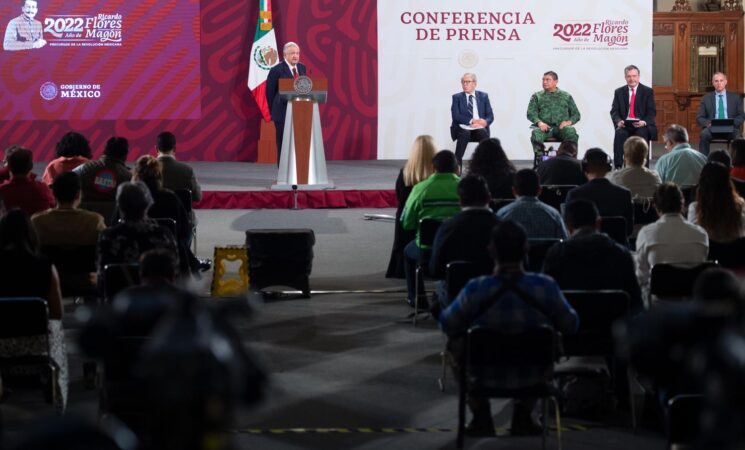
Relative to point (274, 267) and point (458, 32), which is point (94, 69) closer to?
point (458, 32)

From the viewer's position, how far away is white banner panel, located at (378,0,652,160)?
15.8 meters

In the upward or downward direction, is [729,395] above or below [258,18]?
below

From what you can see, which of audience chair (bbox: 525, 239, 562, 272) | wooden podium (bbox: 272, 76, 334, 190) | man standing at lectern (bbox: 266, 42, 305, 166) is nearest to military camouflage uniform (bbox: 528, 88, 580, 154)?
wooden podium (bbox: 272, 76, 334, 190)

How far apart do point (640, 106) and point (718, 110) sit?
2.95 ft

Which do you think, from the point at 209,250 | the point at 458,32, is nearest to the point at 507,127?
the point at 458,32

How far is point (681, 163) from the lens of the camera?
8359mm

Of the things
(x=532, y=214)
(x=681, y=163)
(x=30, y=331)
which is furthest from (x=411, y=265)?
(x=30, y=331)

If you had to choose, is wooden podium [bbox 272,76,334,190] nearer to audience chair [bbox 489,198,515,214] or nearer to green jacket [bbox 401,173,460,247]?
audience chair [bbox 489,198,515,214]

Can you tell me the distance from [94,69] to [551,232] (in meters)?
10.9

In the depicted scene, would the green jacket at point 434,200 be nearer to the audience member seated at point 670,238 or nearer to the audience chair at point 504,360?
the audience member seated at point 670,238

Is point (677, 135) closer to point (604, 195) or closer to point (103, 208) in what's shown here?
point (604, 195)

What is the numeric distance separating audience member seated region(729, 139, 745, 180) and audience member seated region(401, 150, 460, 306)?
1869 millimetres

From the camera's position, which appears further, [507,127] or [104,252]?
[507,127]

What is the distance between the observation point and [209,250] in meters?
9.61
